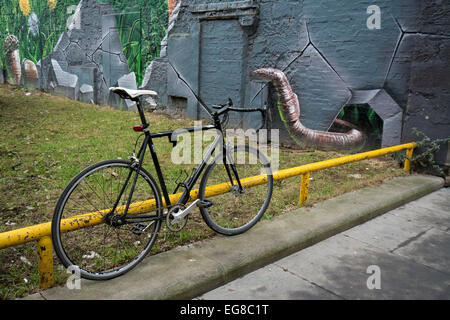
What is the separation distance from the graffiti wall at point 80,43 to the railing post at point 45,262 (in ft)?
26.9

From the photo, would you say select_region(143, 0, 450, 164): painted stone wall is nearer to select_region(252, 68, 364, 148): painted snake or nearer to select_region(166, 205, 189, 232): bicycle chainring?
select_region(252, 68, 364, 148): painted snake

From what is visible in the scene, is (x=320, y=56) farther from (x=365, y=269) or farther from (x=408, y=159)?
(x=365, y=269)

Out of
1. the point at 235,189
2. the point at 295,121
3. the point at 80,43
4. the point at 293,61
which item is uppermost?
the point at 80,43

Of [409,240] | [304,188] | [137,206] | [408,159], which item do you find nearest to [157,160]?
[137,206]

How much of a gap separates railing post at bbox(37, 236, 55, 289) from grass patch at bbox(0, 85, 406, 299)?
0.29 ft

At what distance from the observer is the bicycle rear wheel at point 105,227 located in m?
2.49

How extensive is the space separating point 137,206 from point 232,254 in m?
0.86

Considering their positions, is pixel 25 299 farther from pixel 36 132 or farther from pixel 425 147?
pixel 36 132

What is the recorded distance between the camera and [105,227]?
3135 mm

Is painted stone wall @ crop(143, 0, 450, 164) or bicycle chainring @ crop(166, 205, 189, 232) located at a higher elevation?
painted stone wall @ crop(143, 0, 450, 164)

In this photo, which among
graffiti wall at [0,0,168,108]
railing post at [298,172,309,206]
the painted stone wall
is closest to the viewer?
railing post at [298,172,309,206]

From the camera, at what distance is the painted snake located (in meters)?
6.86

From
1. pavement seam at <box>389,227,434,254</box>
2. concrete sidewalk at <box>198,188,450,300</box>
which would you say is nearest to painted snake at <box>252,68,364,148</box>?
concrete sidewalk at <box>198,188,450,300</box>
